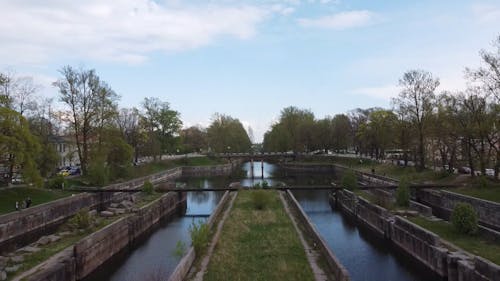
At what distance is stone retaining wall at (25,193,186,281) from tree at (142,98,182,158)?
5527 centimetres

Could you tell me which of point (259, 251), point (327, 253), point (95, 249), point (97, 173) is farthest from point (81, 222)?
point (97, 173)

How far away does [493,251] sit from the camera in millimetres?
20750

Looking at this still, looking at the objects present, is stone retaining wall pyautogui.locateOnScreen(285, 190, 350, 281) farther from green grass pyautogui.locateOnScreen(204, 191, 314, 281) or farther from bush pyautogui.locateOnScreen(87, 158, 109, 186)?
bush pyautogui.locateOnScreen(87, 158, 109, 186)

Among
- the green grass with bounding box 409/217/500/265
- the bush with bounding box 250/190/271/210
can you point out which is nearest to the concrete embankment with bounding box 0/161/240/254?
the bush with bounding box 250/190/271/210

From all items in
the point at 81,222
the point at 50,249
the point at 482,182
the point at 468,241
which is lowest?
the point at 50,249

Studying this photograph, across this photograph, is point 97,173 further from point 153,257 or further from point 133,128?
point 133,128

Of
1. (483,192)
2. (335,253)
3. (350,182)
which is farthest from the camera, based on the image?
(350,182)

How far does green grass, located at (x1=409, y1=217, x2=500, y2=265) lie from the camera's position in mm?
20438

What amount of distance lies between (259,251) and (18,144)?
23.7 m

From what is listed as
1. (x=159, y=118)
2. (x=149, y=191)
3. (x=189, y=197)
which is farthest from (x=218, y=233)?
(x=159, y=118)

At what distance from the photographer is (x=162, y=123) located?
3804 inches

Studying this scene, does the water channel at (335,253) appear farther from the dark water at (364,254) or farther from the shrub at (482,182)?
the shrub at (482,182)

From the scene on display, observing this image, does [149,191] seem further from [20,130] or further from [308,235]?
[308,235]

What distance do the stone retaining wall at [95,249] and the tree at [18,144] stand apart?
980 cm
